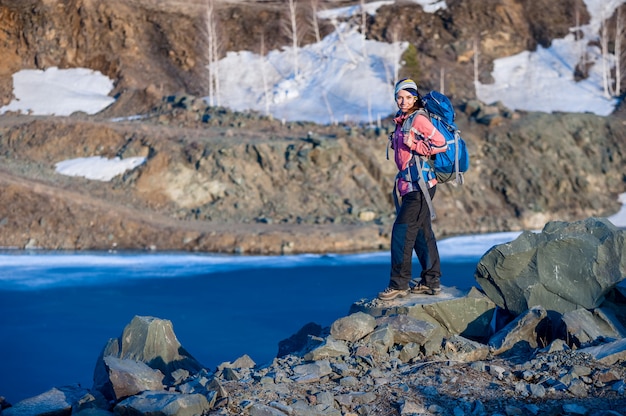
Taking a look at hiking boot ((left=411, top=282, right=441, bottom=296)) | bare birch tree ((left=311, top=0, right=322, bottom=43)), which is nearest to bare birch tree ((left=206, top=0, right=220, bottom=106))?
bare birch tree ((left=311, top=0, right=322, bottom=43))

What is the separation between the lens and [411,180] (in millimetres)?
6211

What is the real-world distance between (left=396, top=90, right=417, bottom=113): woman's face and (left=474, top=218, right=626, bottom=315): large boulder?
1577 millimetres

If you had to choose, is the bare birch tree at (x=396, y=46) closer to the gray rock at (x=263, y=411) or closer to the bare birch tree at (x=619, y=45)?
the bare birch tree at (x=619, y=45)

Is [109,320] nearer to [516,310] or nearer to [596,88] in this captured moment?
[516,310]

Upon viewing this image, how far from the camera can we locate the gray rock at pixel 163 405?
4.21 m

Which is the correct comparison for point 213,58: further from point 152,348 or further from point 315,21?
point 152,348

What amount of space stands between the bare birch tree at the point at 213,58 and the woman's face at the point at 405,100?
25499 mm

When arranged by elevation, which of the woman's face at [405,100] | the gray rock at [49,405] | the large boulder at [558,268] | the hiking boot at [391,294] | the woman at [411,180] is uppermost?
the woman's face at [405,100]

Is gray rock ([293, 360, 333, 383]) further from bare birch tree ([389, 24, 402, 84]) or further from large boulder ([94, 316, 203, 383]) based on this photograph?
bare birch tree ([389, 24, 402, 84])

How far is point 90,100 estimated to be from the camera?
100ft

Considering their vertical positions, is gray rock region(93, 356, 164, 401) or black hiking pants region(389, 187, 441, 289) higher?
black hiking pants region(389, 187, 441, 289)

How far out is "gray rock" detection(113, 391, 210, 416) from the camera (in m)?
4.21

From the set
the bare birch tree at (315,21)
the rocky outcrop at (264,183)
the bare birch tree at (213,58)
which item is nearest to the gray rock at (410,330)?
the rocky outcrop at (264,183)

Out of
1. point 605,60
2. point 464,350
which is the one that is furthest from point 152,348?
point 605,60
